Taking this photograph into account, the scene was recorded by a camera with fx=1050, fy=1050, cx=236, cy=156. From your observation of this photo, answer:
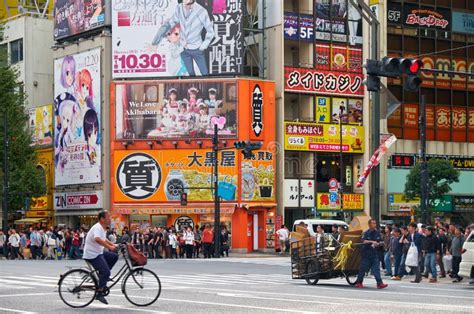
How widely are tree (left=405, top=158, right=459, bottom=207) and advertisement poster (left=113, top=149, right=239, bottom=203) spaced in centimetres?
1103

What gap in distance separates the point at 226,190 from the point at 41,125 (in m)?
17.4

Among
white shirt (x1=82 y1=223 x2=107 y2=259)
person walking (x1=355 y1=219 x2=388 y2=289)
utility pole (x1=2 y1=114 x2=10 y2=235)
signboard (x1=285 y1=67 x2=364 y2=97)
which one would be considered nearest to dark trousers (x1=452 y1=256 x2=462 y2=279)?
person walking (x1=355 y1=219 x2=388 y2=289)

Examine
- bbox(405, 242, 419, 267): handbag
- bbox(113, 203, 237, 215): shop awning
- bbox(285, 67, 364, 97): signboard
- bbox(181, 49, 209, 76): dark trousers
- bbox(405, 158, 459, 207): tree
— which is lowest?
bbox(405, 242, 419, 267): handbag

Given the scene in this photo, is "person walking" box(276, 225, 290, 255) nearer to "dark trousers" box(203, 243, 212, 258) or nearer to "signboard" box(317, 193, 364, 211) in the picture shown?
"dark trousers" box(203, 243, 212, 258)

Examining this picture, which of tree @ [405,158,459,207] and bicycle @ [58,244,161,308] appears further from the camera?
tree @ [405,158,459,207]

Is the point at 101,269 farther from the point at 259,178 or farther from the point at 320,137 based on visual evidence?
the point at 320,137

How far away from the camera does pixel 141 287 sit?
61.6ft

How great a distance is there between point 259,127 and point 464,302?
4254cm

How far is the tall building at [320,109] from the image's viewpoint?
2522 inches

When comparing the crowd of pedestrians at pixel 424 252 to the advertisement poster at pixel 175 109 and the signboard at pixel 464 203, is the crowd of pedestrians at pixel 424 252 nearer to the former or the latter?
the advertisement poster at pixel 175 109

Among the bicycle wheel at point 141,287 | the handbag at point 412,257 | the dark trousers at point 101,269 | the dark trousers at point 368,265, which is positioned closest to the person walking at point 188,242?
the handbag at point 412,257

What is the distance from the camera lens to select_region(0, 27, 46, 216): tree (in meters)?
61.2

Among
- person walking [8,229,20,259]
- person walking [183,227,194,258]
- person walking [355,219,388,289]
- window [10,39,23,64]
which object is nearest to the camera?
person walking [355,219,388,289]

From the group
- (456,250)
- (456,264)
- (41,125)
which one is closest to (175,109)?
(41,125)
